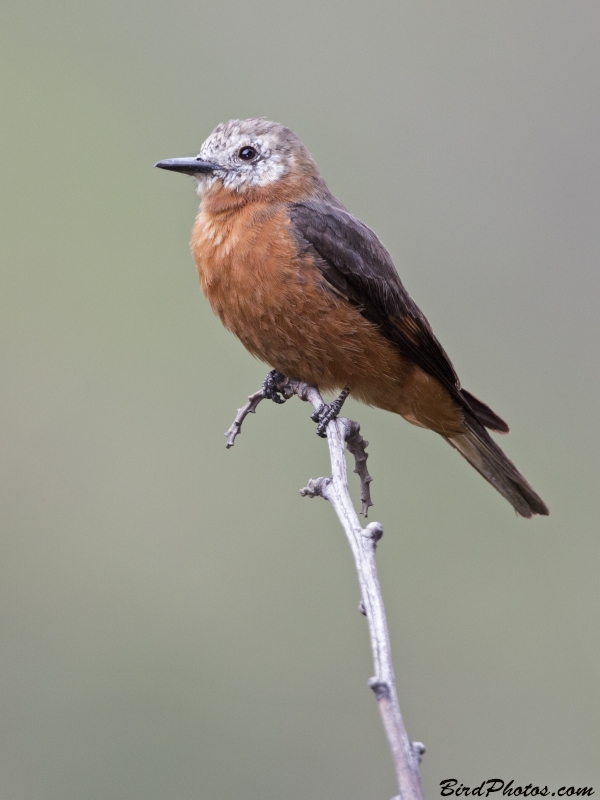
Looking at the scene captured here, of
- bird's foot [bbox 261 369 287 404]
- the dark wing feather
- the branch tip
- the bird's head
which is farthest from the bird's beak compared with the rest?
the branch tip

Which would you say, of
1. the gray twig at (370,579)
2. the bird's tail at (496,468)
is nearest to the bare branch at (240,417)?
the gray twig at (370,579)

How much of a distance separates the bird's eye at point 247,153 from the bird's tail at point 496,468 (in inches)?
76.3

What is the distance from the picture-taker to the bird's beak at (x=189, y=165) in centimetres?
517

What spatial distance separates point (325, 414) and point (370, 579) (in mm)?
2144

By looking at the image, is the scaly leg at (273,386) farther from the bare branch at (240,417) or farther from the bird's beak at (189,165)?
the bird's beak at (189,165)

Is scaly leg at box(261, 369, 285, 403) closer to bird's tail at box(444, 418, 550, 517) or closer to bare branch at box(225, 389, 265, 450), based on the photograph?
bare branch at box(225, 389, 265, 450)

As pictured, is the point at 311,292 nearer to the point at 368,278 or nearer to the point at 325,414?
the point at 368,278

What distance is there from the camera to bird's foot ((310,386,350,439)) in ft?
15.4

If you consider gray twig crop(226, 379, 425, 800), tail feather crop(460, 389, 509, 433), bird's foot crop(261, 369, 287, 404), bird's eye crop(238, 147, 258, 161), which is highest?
bird's eye crop(238, 147, 258, 161)

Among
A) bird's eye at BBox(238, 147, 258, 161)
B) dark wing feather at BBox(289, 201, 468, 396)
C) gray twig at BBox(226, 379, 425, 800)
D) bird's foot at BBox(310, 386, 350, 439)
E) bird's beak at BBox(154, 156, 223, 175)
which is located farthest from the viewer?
bird's eye at BBox(238, 147, 258, 161)

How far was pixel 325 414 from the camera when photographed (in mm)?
4742

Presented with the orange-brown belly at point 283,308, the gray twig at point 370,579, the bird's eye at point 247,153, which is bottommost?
the gray twig at point 370,579

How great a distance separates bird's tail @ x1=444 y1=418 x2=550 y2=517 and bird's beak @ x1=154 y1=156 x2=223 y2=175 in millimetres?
2054

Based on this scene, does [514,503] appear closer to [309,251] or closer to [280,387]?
[280,387]
